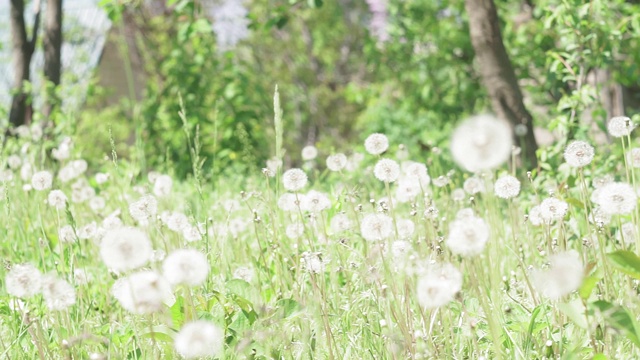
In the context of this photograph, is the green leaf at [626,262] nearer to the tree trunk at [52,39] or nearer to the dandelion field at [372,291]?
the dandelion field at [372,291]

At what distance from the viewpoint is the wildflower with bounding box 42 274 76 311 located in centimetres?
149

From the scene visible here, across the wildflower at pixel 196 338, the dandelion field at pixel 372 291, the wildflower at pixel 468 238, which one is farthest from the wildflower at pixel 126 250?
the wildflower at pixel 468 238

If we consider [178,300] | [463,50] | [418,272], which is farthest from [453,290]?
[463,50]

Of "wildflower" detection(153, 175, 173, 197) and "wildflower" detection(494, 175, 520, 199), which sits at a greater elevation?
"wildflower" detection(494, 175, 520, 199)

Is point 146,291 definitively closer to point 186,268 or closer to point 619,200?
point 186,268

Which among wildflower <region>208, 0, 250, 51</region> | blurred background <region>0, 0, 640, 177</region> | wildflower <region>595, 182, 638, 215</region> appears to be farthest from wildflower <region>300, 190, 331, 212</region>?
wildflower <region>208, 0, 250, 51</region>

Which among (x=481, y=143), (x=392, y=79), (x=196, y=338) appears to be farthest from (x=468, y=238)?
(x=392, y=79)

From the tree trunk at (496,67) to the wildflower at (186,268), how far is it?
3.36 meters

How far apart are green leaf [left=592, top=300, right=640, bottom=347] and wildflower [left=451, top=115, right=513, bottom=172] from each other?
379mm

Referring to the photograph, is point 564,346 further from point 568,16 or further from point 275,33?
point 275,33

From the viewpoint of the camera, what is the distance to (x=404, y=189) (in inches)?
90.4

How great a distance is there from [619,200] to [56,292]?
1.16 m

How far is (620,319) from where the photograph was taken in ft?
4.81

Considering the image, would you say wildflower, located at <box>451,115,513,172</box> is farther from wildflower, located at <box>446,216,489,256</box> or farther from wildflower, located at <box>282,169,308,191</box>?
wildflower, located at <box>282,169,308,191</box>
